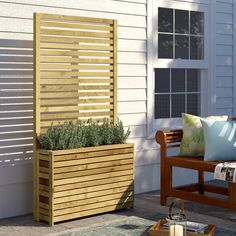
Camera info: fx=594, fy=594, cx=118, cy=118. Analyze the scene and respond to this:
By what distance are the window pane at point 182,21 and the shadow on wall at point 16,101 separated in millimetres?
2133

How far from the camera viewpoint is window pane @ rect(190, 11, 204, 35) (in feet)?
23.4

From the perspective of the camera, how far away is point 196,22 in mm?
7195

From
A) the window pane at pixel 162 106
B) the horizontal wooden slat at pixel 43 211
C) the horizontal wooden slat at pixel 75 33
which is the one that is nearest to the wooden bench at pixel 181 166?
the window pane at pixel 162 106

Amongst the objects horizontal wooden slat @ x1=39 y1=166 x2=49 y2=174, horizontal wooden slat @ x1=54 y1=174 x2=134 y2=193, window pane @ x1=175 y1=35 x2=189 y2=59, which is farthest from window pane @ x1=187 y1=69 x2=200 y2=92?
horizontal wooden slat @ x1=39 y1=166 x2=49 y2=174

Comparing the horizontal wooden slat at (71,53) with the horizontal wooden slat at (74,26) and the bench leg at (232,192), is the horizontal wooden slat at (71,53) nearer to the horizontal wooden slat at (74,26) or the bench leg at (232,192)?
the horizontal wooden slat at (74,26)

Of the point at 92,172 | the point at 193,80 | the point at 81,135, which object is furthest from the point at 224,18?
the point at 92,172

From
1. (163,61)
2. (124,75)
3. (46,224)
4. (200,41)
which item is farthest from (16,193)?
(200,41)

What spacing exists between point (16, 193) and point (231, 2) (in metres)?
3.83

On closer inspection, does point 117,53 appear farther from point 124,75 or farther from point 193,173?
point 193,173

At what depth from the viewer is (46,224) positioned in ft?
17.1

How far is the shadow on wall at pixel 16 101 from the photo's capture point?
17.6 feet

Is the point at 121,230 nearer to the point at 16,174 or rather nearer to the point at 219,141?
the point at 16,174

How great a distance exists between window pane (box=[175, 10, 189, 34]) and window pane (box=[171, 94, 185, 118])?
0.76 m

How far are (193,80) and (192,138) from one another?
1.49 meters
